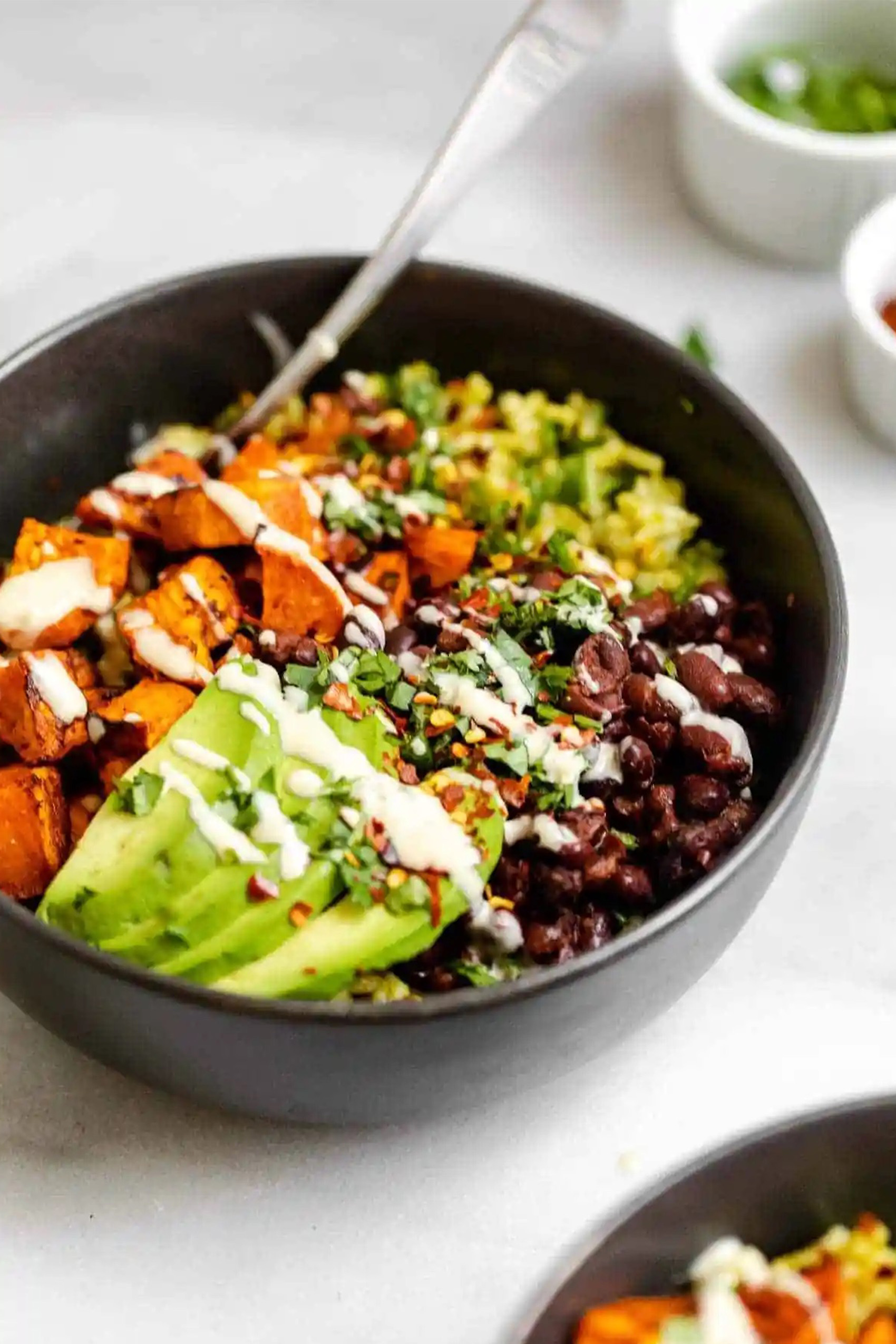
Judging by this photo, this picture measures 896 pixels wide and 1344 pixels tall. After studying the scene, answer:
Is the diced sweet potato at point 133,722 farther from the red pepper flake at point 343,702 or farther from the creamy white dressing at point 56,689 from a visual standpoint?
the red pepper flake at point 343,702

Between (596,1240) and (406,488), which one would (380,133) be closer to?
(406,488)

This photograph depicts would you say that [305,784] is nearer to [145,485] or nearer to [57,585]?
[57,585]

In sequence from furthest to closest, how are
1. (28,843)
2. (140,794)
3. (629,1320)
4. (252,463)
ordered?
(252,463) < (28,843) < (140,794) < (629,1320)

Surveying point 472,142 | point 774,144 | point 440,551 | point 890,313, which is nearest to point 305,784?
→ point 440,551

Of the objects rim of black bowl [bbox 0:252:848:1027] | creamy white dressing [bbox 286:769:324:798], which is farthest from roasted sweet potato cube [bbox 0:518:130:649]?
creamy white dressing [bbox 286:769:324:798]

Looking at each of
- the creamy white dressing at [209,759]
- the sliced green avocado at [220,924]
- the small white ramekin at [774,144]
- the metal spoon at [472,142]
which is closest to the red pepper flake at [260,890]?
the sliced green avocado at [220,924]

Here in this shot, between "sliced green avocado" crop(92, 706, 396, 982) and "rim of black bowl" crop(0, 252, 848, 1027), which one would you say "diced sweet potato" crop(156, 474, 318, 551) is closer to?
"rim of black bowl" crop(0, 252, 848, 1027)
